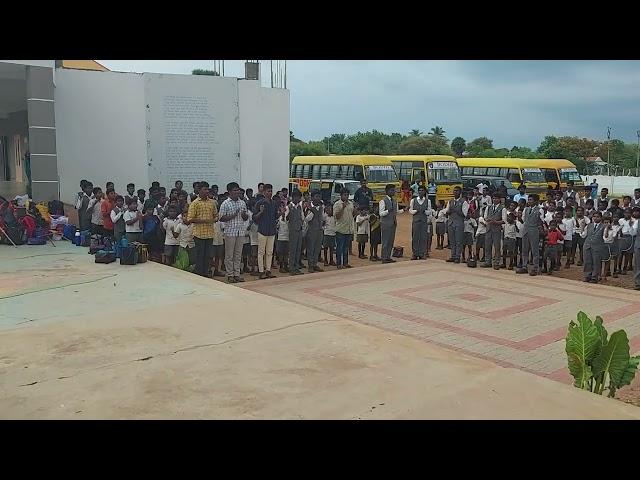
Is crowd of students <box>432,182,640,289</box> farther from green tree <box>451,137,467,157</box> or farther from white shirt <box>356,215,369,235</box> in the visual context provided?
green tree <box>451,137,467,157</box>

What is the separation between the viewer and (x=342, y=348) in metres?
5.27

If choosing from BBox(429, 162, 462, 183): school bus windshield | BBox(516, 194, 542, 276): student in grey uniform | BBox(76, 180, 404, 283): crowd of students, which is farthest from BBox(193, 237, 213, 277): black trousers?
BBox(429, 162, 462, 183): school bus windshield

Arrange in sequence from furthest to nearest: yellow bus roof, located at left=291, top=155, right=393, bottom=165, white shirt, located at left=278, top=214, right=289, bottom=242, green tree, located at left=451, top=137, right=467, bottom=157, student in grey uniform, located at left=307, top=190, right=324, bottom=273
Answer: green tree, located at left=451, top=137, right=467, bottom=157
yellow bus roof, located at left=291, top=155, right=393, bottom=165
student in grey uniform, located at left=307, top=190, right=324, bottom=273
white shirt, located at left=278, top=214, right=289, bottom=242

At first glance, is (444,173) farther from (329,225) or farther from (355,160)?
(329,225)

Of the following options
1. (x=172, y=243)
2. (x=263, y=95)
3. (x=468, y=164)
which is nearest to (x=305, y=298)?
(x=172, y=243)

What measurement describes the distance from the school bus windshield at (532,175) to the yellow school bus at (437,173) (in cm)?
248

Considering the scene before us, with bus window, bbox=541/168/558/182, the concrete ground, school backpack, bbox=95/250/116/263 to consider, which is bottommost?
the concrete ground

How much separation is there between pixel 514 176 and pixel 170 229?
1683cm

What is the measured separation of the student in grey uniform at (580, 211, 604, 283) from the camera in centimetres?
1026

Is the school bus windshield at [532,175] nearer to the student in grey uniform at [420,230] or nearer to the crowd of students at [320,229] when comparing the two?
the crowd of students at [320,229]

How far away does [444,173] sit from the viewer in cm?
2342

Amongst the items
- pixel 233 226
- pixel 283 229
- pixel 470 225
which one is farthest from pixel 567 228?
pixel 233 226

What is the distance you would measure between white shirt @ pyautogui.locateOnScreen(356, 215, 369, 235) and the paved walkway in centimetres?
131

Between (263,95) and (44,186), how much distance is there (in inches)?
245
